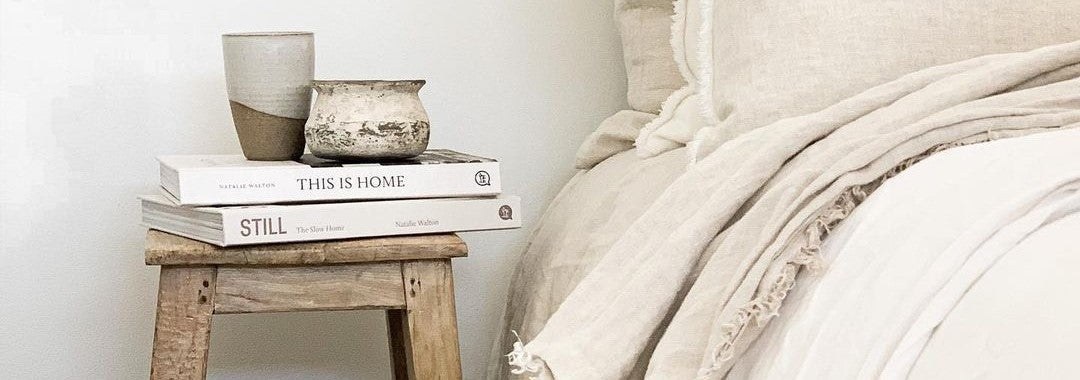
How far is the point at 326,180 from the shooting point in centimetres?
132

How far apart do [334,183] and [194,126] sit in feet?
1.69

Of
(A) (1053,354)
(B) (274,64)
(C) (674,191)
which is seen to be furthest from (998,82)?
(B) (274,64)

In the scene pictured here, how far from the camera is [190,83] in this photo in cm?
175

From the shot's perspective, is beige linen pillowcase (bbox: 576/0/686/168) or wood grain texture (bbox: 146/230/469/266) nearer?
wood grain texture (bbox: 146/230/469/266)

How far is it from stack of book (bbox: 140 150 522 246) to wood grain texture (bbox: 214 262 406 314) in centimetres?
4

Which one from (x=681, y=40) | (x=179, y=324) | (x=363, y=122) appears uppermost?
(x=681, y=40)

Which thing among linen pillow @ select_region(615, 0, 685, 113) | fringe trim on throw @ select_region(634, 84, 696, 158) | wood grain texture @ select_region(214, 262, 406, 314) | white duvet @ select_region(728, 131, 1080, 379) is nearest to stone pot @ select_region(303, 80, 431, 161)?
wood grain texture @ select_region(214, 262, 406, 314)

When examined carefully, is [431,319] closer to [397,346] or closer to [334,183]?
[334,183]

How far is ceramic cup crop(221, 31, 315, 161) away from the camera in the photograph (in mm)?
1426

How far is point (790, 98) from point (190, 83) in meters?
0.88

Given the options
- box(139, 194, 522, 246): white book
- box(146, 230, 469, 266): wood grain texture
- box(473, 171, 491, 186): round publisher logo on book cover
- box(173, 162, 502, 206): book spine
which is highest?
box(473, 171, 491, 186): round publisher logo on book cover

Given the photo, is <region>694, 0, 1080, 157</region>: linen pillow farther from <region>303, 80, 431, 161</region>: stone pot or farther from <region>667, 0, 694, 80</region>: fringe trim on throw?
<region>303, 80, 431, 161</region>: stone pot

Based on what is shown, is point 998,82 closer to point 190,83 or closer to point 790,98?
point 790,98

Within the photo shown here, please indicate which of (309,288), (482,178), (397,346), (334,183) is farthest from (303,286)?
(397,346)
